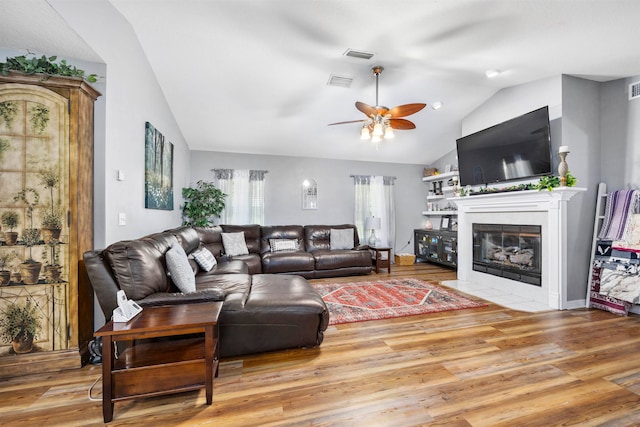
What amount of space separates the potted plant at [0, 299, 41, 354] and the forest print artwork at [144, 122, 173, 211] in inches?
55.4

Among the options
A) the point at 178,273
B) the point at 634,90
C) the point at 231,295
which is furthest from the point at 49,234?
the point at 634,90

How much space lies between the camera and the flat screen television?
351 centimetres

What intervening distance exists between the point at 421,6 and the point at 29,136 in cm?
315

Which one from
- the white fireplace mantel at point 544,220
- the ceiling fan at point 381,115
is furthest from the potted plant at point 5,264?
the white fireplace mantel at point 544,220

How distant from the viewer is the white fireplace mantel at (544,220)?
335 centimetres

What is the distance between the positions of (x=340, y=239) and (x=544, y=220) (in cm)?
321

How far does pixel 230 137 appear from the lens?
5371 millimetres

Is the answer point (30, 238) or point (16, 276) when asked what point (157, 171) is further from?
point (16, 276)

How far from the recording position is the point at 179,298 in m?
2.00

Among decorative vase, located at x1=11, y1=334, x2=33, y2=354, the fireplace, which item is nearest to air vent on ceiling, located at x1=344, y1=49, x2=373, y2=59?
the fireplace

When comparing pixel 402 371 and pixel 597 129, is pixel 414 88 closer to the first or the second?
pixel 597 129

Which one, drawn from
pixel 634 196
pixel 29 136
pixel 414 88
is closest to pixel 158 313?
pixel 29 136

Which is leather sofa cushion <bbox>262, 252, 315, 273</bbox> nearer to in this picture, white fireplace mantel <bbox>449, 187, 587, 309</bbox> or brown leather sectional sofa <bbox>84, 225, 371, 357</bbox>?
brown leather sectional sofa <bbox>84, 225, 371, 357</bbox>

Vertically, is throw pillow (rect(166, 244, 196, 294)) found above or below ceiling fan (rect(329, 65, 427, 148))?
below
